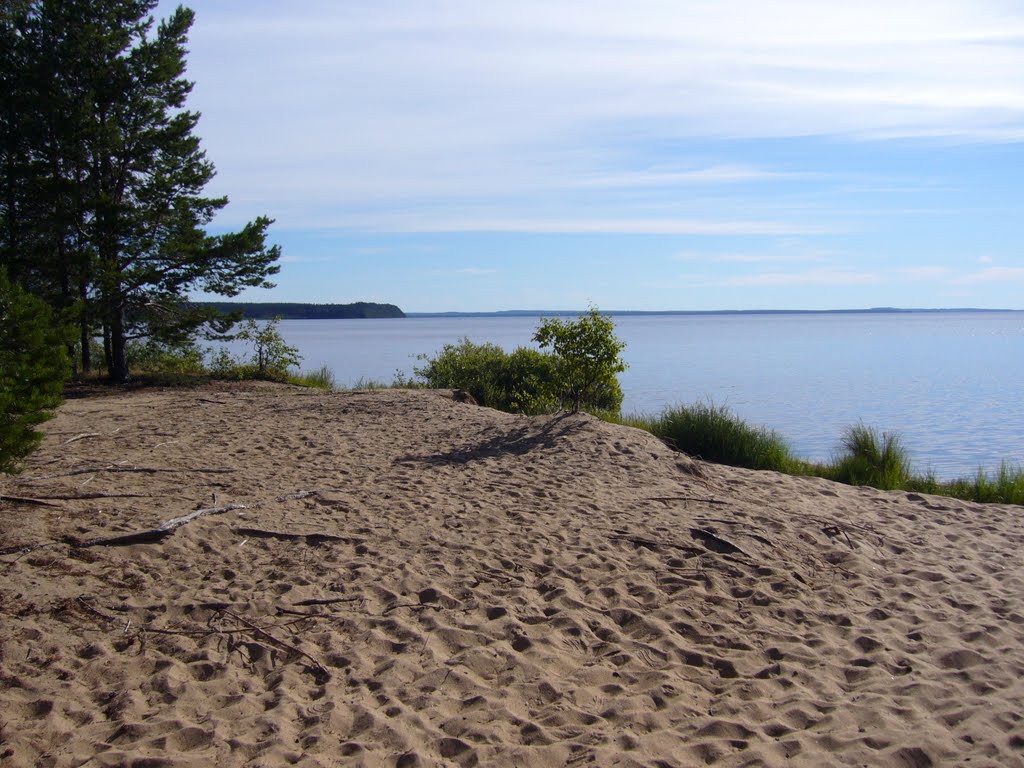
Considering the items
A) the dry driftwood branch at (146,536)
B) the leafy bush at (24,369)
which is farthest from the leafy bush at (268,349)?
the leafy bush at (24,369)

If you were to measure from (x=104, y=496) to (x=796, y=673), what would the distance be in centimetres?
571

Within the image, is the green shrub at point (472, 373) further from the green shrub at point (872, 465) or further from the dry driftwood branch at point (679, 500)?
the dry driftwood branch at point (679, 500)

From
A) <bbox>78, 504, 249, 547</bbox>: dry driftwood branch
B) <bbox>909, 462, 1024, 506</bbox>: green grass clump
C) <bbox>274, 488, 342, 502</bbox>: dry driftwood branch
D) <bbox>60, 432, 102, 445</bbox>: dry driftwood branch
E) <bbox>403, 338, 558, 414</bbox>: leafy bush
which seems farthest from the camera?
<bbox>403, 338, 558, 414</bbox>: leafy bush

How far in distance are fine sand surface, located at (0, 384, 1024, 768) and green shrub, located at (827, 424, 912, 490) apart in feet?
6.14

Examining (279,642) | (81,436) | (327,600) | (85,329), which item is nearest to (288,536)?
(327,600)

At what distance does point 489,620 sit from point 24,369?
3692 mm

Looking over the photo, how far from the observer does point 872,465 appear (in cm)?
1130

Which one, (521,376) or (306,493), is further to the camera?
(521,376)

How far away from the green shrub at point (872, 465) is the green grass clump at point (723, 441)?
2.15 feet

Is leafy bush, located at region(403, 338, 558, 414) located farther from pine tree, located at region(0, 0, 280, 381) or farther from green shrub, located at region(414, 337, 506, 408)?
pine tree, located at region(0, 0, 280, 381)

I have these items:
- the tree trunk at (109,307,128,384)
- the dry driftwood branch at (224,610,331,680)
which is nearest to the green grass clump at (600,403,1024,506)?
the dry driftwood branch at (224,610,331,680)

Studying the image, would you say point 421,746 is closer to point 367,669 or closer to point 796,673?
point 367,669

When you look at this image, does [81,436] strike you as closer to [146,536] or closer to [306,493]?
[306,493]

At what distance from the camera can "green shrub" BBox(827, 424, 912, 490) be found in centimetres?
1085
